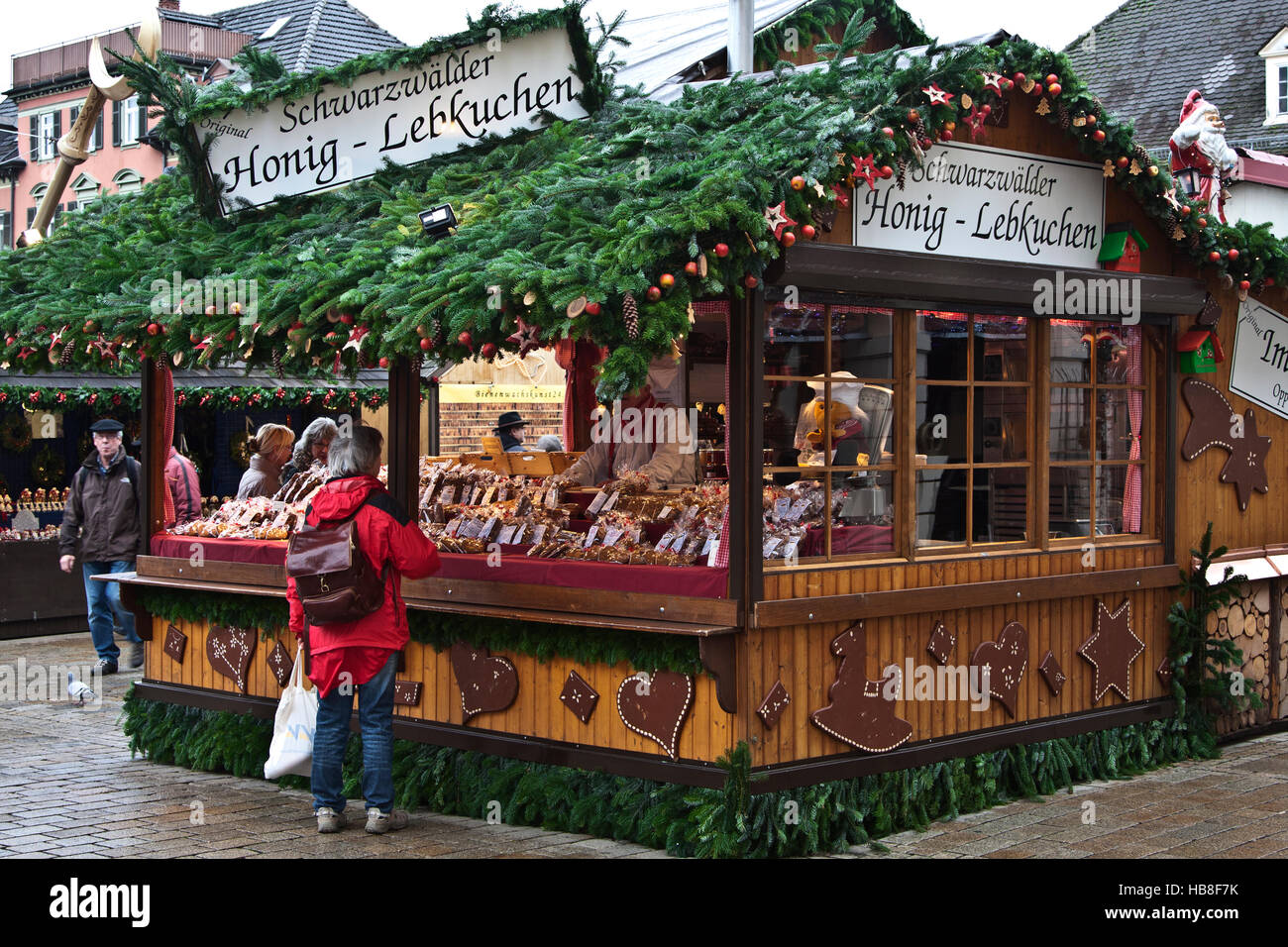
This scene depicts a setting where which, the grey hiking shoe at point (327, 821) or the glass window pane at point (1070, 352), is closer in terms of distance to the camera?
the grey hiking shoe at point (327, 821)

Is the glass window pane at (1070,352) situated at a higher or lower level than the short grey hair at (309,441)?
higher

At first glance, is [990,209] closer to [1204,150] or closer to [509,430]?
[1204,150]

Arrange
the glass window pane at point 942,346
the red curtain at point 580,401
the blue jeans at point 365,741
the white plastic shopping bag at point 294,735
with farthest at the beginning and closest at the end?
the red curtain at point 580,401, the white plastic shopping bag at point 294,735, the glass window pane at point 942,346, the blue jeans at point 365,741

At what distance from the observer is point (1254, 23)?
114ft

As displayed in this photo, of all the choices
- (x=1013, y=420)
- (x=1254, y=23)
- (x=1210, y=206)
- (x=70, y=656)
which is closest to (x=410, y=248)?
(x=1013, y=420)

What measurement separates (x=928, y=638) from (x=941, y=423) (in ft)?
3.31

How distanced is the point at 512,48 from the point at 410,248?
4.42ft

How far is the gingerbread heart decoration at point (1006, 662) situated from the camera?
309 inches

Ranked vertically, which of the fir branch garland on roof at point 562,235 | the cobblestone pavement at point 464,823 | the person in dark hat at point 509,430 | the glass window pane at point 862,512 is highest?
the fir branch garland on roof at point 562,235

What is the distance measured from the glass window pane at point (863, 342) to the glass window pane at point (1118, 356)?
5.70ft

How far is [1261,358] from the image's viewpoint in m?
9.62

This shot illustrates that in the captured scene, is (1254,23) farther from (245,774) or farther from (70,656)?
(245,774)

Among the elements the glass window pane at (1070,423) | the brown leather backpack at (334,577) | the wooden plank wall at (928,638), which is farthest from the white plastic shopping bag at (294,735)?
the glass window pane at (1070,423)

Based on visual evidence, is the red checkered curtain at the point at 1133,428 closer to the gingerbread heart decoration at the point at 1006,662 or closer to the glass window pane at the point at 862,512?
the gingerbread heart decoration at the point at 1006,662
